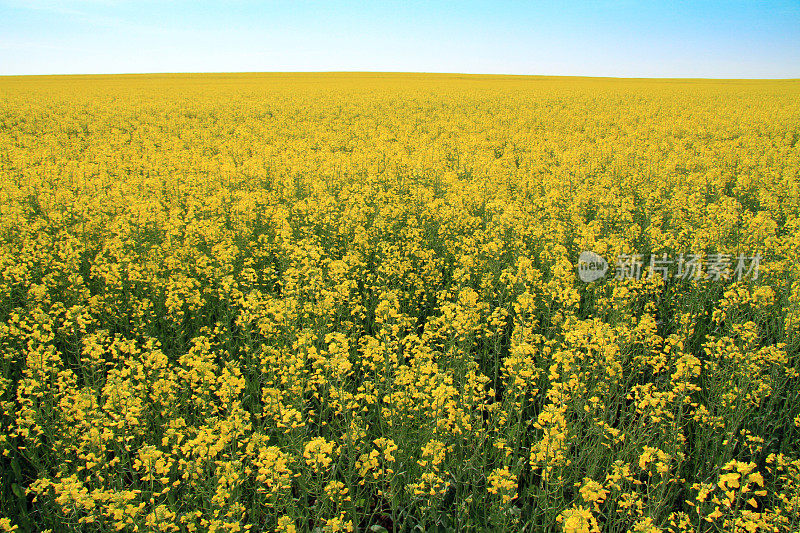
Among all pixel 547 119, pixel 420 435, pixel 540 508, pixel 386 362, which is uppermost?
pixel 547 119

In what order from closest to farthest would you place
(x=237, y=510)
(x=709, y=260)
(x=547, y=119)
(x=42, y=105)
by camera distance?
(x=237, y=510), (x=709, y=260), (x=547, y=119), (x=42, y=105)

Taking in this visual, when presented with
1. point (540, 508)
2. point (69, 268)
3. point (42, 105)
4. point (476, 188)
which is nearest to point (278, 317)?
point (540, 508)

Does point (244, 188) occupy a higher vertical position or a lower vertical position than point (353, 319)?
higher

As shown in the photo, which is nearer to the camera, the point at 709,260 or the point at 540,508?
the point at 540,508

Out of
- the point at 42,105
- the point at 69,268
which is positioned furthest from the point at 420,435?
the point at 42,105

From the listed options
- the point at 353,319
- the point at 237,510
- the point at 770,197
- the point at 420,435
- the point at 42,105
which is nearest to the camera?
the point at 237,510

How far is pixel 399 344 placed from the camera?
213 inches

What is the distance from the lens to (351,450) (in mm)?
3326

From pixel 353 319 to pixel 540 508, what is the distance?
3209 mm

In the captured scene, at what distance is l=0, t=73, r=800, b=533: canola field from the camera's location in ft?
10.8

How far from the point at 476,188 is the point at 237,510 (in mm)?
7523

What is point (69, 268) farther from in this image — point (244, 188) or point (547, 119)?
point (547, 119)

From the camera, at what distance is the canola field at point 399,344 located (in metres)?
3.29

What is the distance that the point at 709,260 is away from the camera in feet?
21.9
